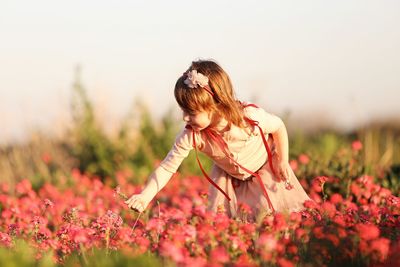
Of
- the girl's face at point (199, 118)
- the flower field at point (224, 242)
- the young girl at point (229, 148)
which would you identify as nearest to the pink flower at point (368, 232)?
the flower field at point (224, 242)

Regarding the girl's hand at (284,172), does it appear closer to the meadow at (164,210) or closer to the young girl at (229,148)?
the young girl at (229,148)

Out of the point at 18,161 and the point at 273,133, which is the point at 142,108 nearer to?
the point at 18,161

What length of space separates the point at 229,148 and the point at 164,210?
63 cm

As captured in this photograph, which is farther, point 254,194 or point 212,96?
point 254,194

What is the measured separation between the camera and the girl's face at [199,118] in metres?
4.53

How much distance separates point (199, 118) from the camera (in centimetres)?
454

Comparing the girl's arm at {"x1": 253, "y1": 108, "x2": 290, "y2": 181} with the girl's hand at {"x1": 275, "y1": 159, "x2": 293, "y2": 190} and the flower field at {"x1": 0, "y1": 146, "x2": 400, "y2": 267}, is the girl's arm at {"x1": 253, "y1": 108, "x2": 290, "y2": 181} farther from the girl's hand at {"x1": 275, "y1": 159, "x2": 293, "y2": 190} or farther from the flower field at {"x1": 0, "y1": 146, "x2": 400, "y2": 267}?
the flower field at {"x1": 0, "y1": 146, "x2": 400, "y2": 267}

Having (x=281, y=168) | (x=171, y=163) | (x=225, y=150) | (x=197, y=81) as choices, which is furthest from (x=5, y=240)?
(x=281, y=168)

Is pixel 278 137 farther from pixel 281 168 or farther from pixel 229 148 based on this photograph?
pixel 229 148

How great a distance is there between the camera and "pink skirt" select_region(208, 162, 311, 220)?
5.11 m

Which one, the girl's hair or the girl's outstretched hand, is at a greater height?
the girl's hair

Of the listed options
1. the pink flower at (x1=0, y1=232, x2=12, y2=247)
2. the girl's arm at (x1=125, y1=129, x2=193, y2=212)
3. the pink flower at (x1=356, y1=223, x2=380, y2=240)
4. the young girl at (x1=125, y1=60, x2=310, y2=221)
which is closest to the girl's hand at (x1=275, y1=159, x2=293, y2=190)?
the young girl at (x1=125, y1=60, x2=310, y2=221)

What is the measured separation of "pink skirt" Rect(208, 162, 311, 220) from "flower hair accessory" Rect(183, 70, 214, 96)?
940 millimetres

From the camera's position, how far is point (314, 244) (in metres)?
3.70
